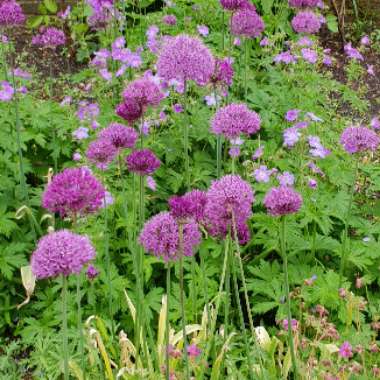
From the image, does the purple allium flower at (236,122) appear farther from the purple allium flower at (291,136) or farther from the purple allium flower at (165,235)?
the purple allium flower at (291,136)

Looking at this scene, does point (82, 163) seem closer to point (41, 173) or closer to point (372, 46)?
point (41, 173)

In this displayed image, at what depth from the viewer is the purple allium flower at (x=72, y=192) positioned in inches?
75.7

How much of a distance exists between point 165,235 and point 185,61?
803 mm

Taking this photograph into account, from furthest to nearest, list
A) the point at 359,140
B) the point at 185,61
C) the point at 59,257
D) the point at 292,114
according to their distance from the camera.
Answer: the point at 292,114
the point at 359,140
the point at 185,61
the point at 59,257

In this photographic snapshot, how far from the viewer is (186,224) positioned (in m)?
2.08

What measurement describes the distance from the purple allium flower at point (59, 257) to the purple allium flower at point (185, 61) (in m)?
0.98

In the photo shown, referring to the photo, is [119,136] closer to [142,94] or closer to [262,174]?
[142,94]

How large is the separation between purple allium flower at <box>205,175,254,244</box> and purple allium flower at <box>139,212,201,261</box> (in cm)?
7

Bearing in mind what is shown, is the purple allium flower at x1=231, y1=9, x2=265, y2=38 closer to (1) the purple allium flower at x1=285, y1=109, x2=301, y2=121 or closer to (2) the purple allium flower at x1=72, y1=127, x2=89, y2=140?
(1) the purple allium flower at x1=285, y1=109, x2=301, y2=121

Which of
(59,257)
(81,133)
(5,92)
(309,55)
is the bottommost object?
(81,133)

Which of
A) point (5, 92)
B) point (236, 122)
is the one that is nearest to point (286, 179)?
point (236, 122)

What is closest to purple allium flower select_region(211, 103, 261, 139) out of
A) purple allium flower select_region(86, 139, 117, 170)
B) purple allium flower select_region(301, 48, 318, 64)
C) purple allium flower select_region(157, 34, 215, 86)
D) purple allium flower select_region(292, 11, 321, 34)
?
purple allium flower select_region(157, 34, 215, 86)

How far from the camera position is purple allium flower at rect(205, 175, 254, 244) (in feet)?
6.66

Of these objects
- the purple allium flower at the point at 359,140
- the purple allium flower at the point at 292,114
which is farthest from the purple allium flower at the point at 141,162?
the purple allium flower at the point at 292,114
